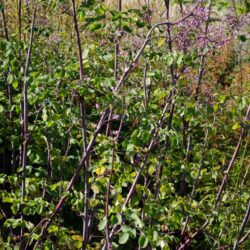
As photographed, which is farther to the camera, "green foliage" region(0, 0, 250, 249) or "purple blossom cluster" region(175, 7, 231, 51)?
"purple blossom cluster" region(175, 7, 231, 51)

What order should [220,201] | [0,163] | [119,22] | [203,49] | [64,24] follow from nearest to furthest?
[119,22] → [203,49] → [220,201] → [0,163] → [64,24]

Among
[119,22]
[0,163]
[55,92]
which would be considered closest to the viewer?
[119,22]

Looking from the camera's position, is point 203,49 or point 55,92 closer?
point 55,92

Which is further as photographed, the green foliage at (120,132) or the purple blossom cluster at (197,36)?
the purple blossom cluster at (197,36)

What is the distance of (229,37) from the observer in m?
→ 3.14

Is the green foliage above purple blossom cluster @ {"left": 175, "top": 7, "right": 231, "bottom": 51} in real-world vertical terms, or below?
below

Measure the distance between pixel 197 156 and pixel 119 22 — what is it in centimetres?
127

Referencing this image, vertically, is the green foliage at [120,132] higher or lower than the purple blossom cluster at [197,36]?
lower

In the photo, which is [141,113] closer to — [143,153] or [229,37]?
[143,153]

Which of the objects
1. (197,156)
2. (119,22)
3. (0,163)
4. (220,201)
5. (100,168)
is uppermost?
(119,22)

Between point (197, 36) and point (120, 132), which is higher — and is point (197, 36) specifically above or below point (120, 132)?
above

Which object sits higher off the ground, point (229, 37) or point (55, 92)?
point (229, 37)

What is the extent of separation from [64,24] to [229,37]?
5.00 meters

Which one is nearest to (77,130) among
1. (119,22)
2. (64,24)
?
(119,22)
